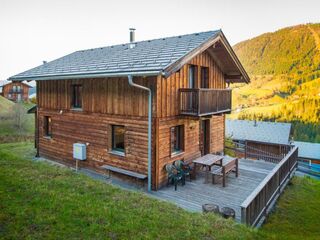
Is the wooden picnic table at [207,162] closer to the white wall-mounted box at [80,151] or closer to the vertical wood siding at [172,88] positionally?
the vertical wood siding at [172,88]

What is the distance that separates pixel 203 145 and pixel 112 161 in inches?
183

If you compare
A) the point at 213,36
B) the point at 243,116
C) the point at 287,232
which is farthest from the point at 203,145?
the point at 243,116

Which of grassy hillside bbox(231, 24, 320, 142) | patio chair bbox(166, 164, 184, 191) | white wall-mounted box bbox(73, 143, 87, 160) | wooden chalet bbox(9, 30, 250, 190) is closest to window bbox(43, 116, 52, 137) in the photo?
A: wooden chalet bbox(9, 30, 250, 190)

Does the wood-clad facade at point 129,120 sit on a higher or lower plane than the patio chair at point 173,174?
higher

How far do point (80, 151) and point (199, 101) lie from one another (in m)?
6.00

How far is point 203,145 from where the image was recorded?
42.6ft

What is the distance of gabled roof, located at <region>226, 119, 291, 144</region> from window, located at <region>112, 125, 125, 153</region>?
25.8 metres

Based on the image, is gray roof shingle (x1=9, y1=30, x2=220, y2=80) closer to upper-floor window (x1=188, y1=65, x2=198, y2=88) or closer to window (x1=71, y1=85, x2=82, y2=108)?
window (x1=71, y1=85, x2=82, y2=108)

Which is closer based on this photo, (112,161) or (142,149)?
(142,149)

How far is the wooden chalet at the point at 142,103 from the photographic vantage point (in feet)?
31.7

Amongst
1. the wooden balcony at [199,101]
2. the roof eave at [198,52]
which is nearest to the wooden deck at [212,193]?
the wooden balcony at [199,101]

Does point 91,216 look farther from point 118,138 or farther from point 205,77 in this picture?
point 205,77

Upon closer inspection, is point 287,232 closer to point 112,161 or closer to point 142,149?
point 142,149

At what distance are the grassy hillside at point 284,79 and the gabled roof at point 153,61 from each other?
60566 mm
